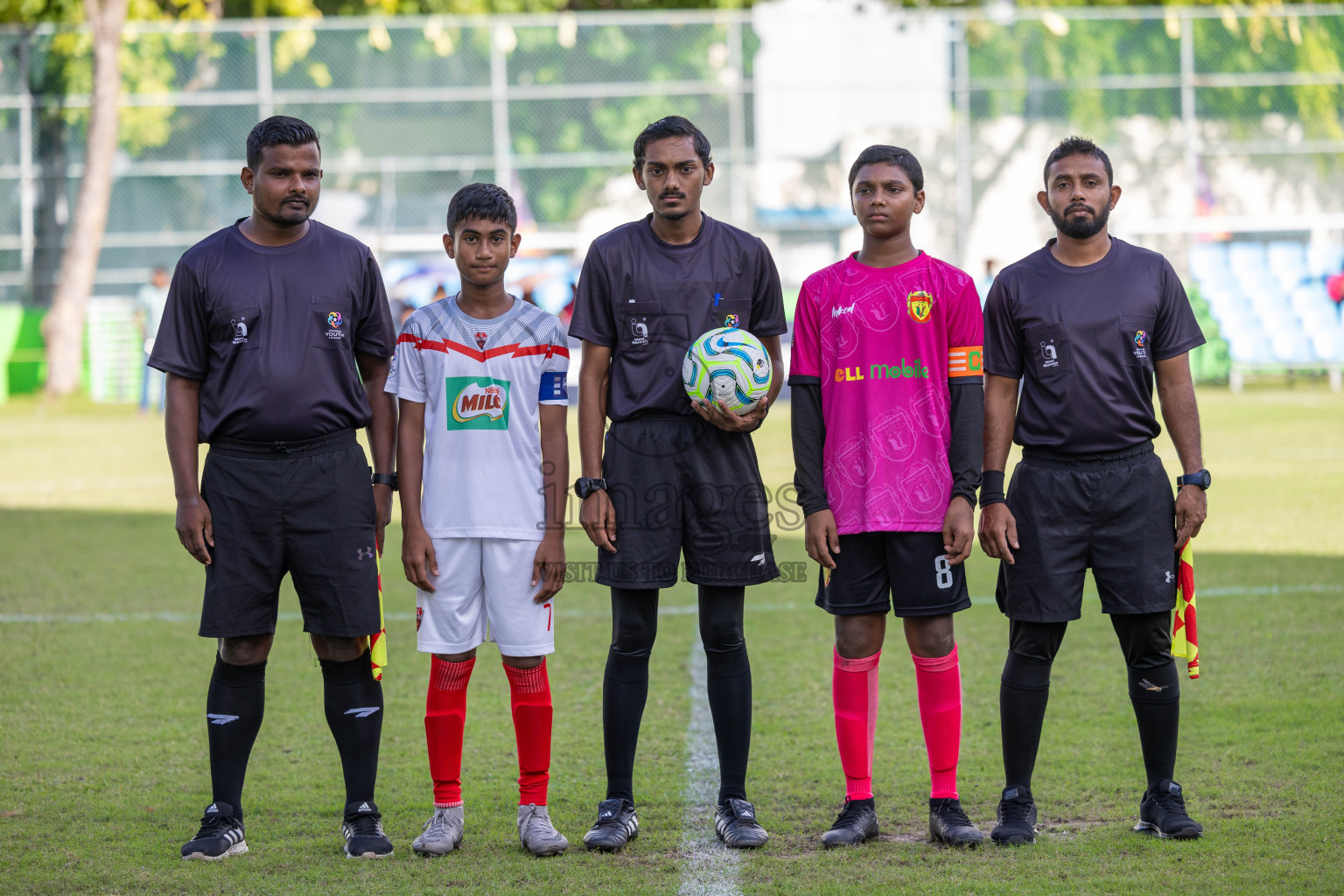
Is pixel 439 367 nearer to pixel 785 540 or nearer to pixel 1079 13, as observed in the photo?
pixel 785 540

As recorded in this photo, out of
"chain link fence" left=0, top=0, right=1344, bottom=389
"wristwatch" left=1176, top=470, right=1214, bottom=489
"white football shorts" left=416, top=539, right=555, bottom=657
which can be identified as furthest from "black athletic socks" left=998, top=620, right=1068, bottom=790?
"chain link fence" left=0, top=0, right=1344, bottom=389

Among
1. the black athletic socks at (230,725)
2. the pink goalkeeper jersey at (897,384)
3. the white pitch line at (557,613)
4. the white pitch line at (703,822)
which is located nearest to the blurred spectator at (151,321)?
the white pitch line at (557,613)

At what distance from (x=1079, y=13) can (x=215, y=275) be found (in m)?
24.0

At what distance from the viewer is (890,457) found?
4238 millimetres

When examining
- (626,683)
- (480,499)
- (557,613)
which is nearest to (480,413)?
(480,499)

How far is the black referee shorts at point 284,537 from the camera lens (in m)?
4.19

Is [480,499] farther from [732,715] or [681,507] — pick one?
[732,715]

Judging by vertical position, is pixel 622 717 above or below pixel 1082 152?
below

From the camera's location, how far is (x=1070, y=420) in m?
4.26

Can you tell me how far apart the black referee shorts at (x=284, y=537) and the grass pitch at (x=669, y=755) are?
2.44 ft

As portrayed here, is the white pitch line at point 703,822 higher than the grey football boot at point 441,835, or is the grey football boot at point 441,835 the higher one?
the grey football boot at point 441,835

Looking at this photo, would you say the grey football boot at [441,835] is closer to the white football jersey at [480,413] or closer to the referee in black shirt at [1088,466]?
the white football jersey at [480,413]

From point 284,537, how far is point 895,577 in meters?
1.93

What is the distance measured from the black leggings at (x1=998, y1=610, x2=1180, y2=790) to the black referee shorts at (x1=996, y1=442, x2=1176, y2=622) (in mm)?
74
